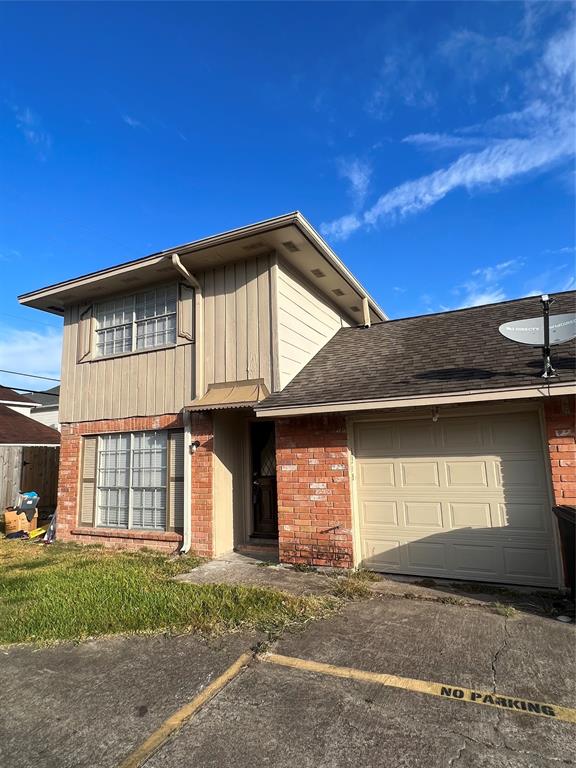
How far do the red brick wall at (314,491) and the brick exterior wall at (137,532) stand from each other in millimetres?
1470

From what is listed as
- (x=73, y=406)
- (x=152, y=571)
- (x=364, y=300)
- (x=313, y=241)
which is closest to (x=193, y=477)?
(x=152, y=571)

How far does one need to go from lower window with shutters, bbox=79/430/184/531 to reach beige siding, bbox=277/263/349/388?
2.50 m

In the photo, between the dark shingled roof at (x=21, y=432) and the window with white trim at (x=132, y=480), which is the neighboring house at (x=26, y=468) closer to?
the dark shingled roof at (x=21, y=432)

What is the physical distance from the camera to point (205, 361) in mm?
8320

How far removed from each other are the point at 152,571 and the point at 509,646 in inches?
193

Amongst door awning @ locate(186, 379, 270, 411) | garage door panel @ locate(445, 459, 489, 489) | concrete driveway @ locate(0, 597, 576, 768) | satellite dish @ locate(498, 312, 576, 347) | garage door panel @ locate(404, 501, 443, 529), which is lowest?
concrete driveway @ locate(0, 597, 576, 768)

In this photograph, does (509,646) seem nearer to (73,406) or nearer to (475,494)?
(475,494)

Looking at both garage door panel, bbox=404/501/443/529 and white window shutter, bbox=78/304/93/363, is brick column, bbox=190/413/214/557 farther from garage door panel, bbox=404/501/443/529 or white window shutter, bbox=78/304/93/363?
white window shutter, bbox=78/304/93/363

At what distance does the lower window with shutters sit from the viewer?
828 centimetres

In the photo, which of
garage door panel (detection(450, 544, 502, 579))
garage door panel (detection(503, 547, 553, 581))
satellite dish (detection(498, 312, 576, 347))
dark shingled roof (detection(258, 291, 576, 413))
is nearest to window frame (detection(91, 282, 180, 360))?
dark shingled roof (detection(258, 291, 576, 413))

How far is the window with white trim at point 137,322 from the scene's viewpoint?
29.4 ft

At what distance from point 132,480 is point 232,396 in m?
2.98

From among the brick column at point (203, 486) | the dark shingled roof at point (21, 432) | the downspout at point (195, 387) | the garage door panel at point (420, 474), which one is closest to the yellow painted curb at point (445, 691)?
the garage door panel at point (420, 474)

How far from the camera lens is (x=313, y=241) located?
7.53 metres
